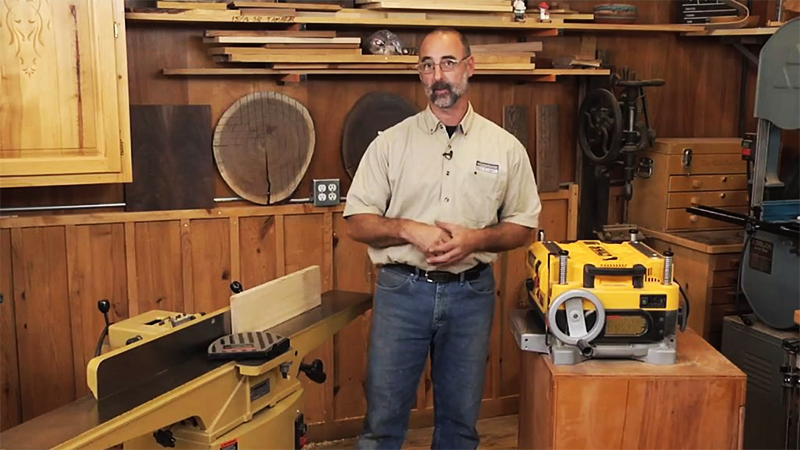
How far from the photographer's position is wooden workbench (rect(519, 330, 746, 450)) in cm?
249

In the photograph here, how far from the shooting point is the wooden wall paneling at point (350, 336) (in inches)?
142

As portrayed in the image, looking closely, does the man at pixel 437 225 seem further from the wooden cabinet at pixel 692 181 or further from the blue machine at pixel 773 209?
the wooden cabinet at pixel 692 181

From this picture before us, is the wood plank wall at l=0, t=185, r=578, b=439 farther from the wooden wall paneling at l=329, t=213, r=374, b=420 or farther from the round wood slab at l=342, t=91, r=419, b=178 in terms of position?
the round wood slab at l=342, t=91, r=419, b=178

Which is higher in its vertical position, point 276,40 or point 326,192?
point 276,40

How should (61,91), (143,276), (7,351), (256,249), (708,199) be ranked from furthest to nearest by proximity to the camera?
(708,199) < (256,249) < (143,276) < (7,351) < (61,91)

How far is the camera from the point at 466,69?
107 inches

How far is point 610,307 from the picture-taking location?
2516 millimetres

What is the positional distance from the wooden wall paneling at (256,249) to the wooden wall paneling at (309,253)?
0.07m

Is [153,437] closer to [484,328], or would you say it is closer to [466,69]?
[484,328]

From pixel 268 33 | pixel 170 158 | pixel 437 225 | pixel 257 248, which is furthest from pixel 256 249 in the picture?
pixel 437 225

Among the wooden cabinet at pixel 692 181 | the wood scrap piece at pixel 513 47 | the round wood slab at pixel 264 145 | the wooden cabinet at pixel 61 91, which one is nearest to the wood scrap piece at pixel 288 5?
the round wood slab at pixel 264 145

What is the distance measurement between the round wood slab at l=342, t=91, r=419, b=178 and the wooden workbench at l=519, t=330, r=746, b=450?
4.48ft

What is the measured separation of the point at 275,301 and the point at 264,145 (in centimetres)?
100

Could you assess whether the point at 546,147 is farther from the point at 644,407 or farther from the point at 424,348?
the point at 644,407
